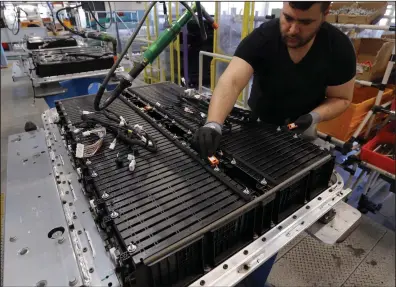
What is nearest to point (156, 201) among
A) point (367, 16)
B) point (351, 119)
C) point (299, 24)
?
point (299, 24)

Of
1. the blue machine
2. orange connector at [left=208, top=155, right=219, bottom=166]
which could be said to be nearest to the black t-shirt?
orange connector at [left=208, top=155, right=219, bottom=166]

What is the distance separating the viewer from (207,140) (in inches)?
35.0

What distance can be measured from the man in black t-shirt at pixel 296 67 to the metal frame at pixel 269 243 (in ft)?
1.30

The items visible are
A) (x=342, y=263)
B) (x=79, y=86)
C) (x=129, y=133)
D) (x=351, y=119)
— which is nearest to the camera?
(x=129, y=133)

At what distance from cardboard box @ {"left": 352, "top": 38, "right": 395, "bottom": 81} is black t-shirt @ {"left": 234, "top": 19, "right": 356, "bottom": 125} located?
108cm

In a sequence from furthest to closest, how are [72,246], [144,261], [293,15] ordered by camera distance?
[293,15] → [72,246] → [144,261]

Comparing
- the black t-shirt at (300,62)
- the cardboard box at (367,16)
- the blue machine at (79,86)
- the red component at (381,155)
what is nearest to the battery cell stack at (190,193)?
the black t-shirt at (300,62)

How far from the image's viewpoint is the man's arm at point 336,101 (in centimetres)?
130

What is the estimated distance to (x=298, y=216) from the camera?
809 millimetres

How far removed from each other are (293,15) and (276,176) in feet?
2.32

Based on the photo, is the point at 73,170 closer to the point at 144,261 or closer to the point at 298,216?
the point at 144,261

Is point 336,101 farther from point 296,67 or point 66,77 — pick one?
point 66,77

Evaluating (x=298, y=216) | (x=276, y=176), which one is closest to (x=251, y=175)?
(x=276, y=176)

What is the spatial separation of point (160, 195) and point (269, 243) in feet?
1.10
